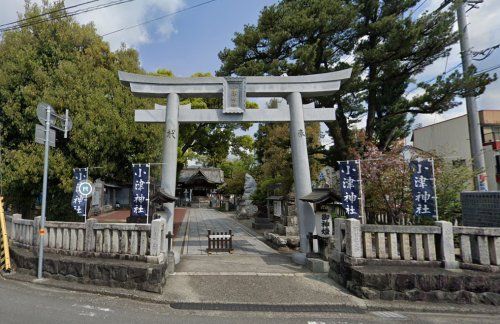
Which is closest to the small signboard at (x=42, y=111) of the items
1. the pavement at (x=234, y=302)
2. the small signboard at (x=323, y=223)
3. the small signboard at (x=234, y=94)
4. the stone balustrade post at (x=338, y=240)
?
the pavement at (x=234, y=302)

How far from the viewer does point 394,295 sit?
6.52 meters

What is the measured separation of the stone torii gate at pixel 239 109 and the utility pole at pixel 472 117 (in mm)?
7198

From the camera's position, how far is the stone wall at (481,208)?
8.29 meters

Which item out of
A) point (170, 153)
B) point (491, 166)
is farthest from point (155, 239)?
point (491, 166)

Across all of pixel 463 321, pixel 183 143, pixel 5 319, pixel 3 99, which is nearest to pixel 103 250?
pixel 5 319

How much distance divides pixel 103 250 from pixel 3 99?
9.06 metres

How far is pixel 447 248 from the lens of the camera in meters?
6.91

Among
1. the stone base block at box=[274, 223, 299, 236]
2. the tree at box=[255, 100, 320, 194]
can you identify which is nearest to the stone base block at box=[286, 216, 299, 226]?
the stone base block at box=[274, 223, 299, 236]

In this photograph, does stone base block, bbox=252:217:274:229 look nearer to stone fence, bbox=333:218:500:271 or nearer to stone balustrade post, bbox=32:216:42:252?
stone fence, bbox=333:218:500:271

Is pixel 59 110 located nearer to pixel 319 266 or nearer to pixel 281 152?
pixel 319 266

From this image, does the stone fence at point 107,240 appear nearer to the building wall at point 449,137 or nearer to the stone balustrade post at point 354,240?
the stone balustrade post at point 354,240

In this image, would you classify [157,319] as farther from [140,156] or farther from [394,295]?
[140,156]

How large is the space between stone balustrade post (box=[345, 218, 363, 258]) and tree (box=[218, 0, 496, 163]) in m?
8.07

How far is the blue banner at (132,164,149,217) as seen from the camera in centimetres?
1002
